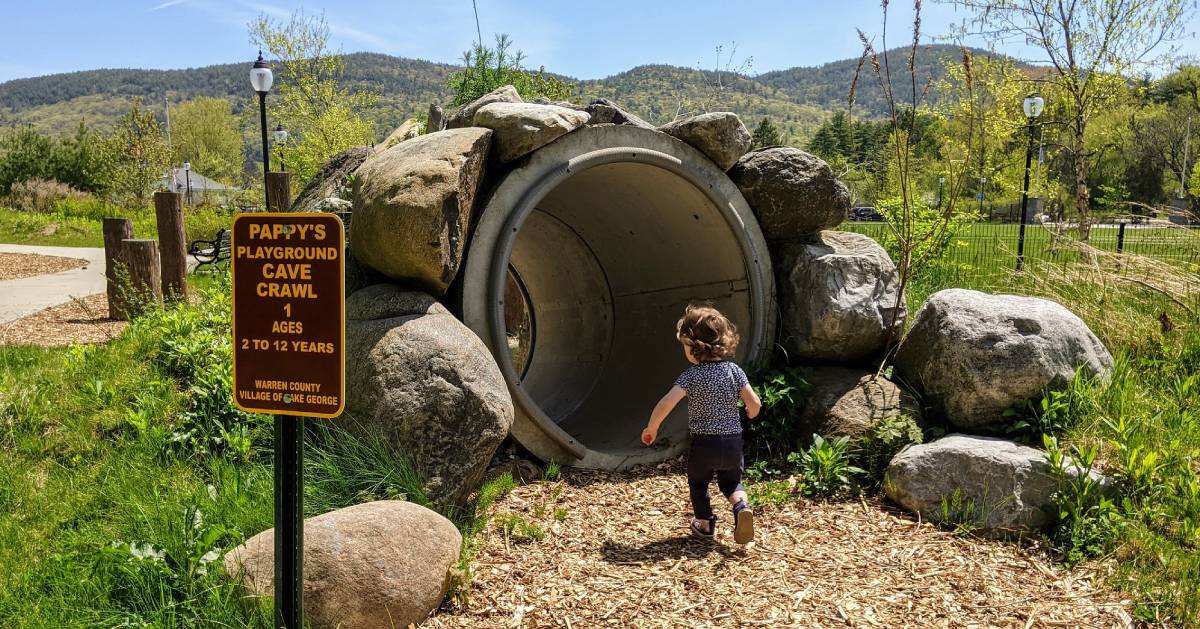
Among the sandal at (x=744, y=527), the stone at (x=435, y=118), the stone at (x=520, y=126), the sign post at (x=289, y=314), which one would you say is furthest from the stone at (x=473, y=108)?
the sign post at (x=289, y=314)

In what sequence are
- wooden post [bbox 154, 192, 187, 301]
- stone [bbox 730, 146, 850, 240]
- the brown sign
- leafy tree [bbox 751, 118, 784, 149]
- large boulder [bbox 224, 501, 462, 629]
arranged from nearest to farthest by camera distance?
the brown sign → large boulder [bbox 224, 501, 462, 629] → stone [bbox 730, 146, 850, 240] → wooden post [bbox 154, 192, 187, 301] → leafy tree [bbox 751, 118, 784, 149]

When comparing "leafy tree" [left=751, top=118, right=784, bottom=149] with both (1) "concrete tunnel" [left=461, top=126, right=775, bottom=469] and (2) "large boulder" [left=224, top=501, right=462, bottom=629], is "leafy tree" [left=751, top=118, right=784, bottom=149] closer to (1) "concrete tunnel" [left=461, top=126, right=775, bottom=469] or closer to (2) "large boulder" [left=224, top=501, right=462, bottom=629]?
(1) "concrete tunnel" [left=461, top=126, right=775, bottom=469]

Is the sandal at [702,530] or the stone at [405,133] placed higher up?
the stone at [405,133]

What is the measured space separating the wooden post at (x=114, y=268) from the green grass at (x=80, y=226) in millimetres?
9302

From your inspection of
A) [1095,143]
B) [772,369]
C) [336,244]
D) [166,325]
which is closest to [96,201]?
[166,325]

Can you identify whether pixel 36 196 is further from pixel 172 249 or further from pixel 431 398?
pixel 431 398

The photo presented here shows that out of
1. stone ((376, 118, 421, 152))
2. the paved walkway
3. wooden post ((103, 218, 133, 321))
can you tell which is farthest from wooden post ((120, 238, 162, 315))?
stone ((376, 118, 421, 152))

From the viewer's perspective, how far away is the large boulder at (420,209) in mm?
4324

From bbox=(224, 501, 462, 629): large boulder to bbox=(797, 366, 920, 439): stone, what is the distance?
264cm

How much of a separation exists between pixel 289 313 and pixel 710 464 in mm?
2407

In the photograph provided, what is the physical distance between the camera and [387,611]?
10.2 ft

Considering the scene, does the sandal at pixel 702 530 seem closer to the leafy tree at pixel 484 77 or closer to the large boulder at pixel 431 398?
the large boulder at pixel 431 398

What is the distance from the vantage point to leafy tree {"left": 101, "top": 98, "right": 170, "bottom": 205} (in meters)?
26.7

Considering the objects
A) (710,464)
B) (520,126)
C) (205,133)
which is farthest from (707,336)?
(205,133)
